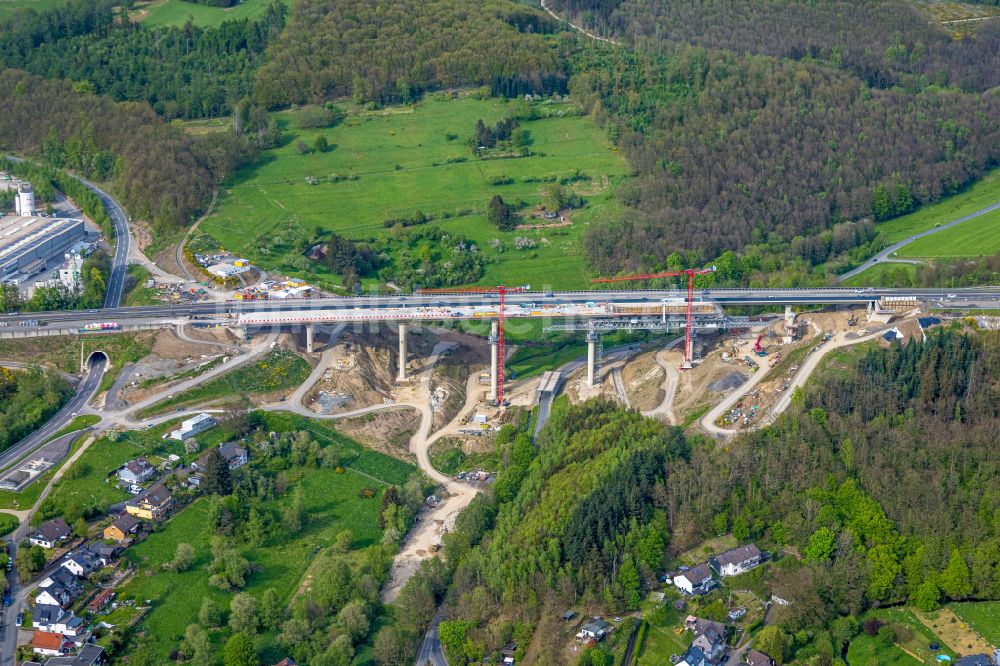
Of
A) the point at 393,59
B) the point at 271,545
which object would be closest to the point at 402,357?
the point at 271,545

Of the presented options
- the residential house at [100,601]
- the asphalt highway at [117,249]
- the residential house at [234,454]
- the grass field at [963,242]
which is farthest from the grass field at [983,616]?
the asphalt highway at [117,249]

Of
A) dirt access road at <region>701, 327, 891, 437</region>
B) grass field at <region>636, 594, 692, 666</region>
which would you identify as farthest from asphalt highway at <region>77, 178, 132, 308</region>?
grass field at <region>636, 594, 692, 666</region>

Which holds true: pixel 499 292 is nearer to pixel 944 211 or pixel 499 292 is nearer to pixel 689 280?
pixel 689 280

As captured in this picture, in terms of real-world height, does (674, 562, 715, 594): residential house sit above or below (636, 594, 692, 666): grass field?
above

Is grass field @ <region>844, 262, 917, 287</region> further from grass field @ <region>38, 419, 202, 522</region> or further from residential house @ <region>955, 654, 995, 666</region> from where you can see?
grass field @ <region>38, 419, 202, 522</region>

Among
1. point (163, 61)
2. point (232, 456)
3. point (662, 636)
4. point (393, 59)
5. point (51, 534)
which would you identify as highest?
point (163, 61)

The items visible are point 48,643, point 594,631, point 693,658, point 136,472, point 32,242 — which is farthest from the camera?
point 32,242

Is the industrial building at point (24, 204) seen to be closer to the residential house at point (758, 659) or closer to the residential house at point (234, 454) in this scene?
the residential house at point (234, 454)
